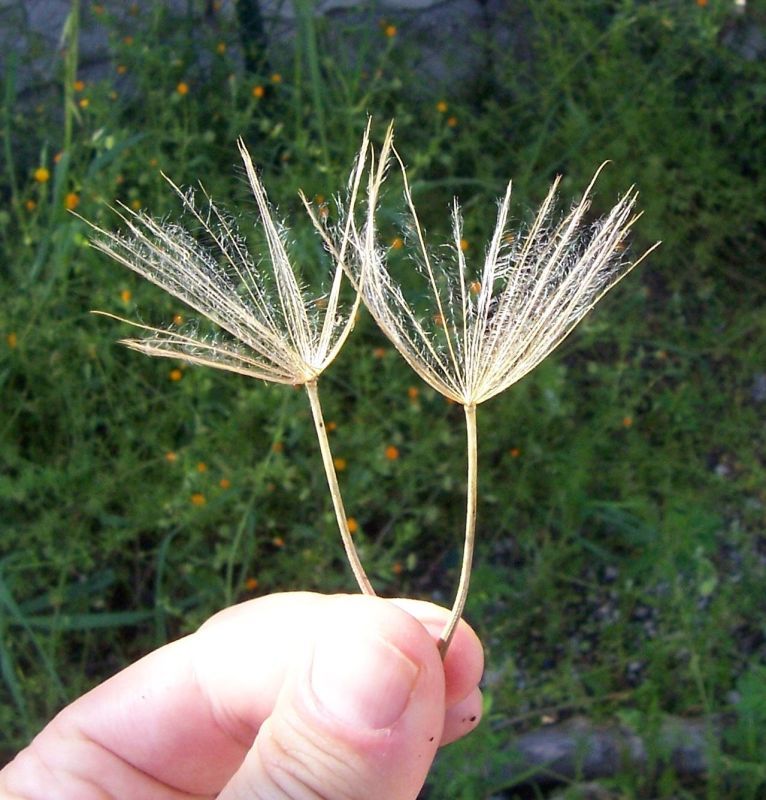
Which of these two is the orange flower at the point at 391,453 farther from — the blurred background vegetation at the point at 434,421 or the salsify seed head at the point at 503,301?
the salsify seed head at the point at 503,301

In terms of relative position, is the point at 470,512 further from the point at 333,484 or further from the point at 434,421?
the point at 434,421

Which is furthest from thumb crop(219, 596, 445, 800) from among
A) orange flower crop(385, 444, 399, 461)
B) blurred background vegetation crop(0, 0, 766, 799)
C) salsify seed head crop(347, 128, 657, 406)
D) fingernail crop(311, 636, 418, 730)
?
orange flower crop(385, 444, 399, 461)

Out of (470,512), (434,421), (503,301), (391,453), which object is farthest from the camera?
(434,421)

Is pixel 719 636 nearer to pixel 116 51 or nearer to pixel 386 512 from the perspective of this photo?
pixel 386 512

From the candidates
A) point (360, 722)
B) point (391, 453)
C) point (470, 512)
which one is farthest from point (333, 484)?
point (391, 453)

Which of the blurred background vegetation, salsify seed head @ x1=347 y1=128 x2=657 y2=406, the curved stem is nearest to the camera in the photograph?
the curved stem

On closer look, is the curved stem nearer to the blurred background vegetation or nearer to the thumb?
the thumb
